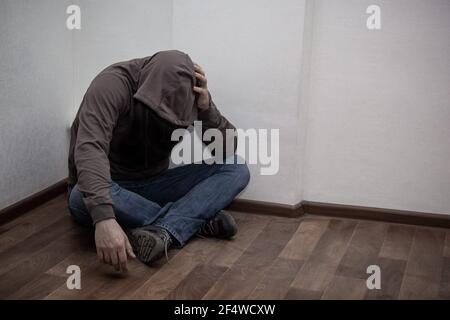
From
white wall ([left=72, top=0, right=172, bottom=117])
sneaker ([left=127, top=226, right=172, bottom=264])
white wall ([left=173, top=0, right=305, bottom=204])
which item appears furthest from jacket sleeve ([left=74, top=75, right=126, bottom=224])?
white wall ([left=72, top=0, right=172, bottom=117])

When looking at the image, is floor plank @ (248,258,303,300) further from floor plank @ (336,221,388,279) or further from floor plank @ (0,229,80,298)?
floor plank @ (0,229,80,298)

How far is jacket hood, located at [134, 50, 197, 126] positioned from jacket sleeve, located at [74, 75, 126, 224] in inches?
3.4

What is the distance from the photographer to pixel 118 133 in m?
2.05

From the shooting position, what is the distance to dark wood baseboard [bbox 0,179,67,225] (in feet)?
7.68

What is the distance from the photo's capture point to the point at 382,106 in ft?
7.91

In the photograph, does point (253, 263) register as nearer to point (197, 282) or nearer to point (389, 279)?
point (197, 282)

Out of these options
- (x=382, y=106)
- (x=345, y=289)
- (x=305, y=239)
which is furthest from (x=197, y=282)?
(x=382, y=106)

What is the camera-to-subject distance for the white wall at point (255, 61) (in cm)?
237

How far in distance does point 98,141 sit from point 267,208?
93 centimetres

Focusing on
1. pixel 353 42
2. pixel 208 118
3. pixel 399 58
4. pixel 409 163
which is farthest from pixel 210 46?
pixel 409 163

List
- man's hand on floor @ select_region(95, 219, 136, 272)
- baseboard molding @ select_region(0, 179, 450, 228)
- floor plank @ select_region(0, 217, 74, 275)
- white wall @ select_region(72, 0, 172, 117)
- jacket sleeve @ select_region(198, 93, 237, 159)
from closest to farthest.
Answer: man's hand on floor @ select_region(95, 219, 136, 272), floor plank @ select_region(0, 217, 74, 275), jacket sleeve @ select_region(198, 93, 237, 159), baseboard molding @ select_region(0, 179, 450, 228), white wall @ select_region(72, 0, 172, 117)

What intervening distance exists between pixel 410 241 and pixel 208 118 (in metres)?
0.87
